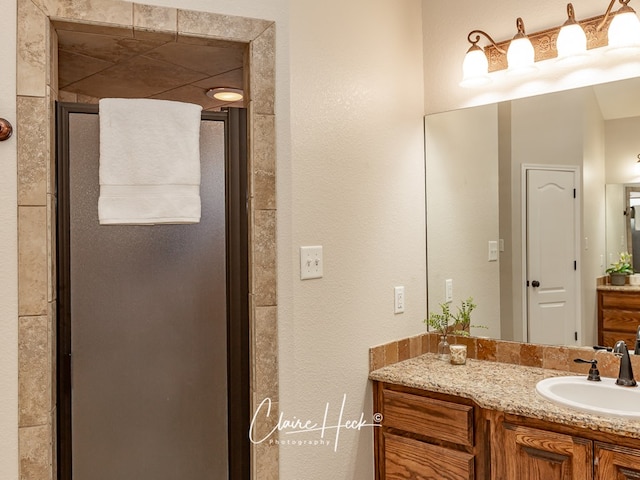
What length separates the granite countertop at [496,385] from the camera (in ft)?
5.37

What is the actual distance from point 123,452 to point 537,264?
1.82 meters

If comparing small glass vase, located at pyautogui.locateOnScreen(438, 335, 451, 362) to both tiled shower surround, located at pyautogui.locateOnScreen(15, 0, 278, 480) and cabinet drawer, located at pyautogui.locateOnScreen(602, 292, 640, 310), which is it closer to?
cabinet drawer, located at pyautogui.locateOnScreen(602, 292, 640, 310)

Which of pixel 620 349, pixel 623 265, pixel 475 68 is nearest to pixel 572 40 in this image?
pixel 475 68

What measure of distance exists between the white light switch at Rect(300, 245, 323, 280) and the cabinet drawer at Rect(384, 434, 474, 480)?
78 cm

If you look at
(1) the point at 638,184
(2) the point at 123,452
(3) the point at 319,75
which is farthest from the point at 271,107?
(1) the point at 638,184

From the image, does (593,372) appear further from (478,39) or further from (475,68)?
(478,39)

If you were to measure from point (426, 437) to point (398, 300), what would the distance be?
0.59m

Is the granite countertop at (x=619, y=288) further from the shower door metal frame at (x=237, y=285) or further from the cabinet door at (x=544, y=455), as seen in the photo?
the shower door metal frame at (x=237, y=285)

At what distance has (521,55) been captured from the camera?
2191mm

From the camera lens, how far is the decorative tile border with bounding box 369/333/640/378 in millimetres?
2090

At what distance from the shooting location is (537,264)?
7.67ft

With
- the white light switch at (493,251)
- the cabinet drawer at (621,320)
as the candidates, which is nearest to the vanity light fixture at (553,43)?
the white light switch at (493,251)

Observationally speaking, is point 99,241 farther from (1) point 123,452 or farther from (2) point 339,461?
(2) point 339,461
